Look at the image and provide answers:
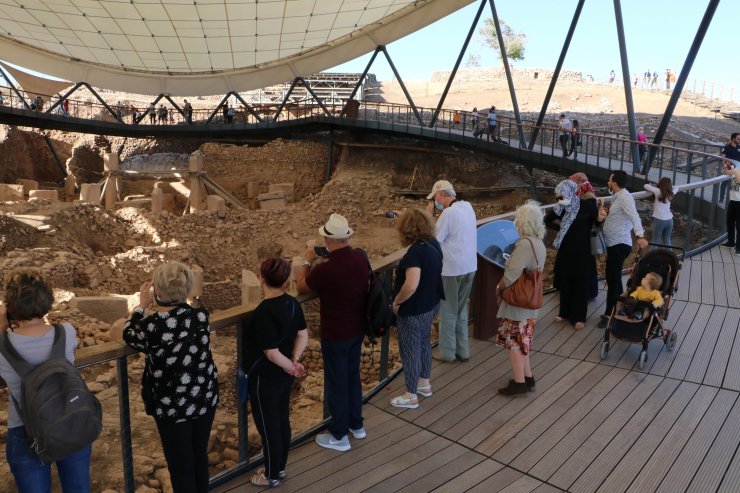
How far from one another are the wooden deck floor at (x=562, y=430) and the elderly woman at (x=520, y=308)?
0.23m

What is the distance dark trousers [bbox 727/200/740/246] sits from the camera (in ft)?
31.0

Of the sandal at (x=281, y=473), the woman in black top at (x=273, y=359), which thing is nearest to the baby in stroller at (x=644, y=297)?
the woman in black top at (x=273, y=359)

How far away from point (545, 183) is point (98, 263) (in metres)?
16.4

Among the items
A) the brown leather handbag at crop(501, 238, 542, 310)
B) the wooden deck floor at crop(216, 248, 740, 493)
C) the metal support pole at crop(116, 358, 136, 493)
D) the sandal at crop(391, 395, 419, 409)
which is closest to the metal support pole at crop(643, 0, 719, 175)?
the wooden deck floor at crop(216, 248, 740, 493)

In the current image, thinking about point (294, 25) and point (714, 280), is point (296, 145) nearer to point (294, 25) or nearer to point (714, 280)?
point (294, 25)

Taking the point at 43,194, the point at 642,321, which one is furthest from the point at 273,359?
the point at 43,194

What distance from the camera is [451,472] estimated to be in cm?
397

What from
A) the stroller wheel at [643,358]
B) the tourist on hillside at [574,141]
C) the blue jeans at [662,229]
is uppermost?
the tourist on hillside at [574,141]

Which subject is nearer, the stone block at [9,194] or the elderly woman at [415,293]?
the elderly woman at [415,293]

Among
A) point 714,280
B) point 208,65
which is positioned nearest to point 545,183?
point 208,65

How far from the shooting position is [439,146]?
26.9 metres

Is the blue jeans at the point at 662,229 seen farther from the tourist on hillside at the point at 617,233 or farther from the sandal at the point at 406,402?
the sandal at the point at 406,402

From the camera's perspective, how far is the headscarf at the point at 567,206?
6375mm

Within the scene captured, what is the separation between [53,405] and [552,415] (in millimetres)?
3480
